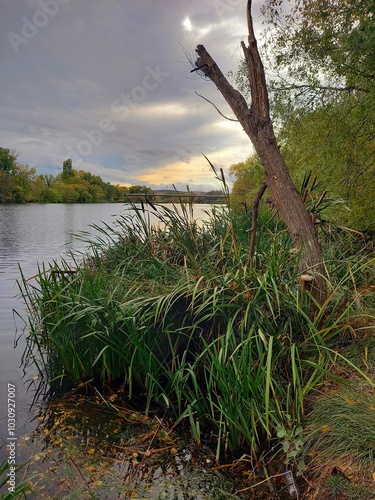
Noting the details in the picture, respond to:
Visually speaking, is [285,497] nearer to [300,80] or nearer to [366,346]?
[366,346]

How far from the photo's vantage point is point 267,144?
419cm

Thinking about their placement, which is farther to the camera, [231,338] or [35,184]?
[35,184]

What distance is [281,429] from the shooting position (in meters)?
2.66

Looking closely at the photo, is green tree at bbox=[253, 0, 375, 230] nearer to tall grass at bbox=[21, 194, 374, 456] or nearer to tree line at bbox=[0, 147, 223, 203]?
tall grass at bbox=[21, 194, 374, 456]

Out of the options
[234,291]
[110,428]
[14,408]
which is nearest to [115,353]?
[110,428]

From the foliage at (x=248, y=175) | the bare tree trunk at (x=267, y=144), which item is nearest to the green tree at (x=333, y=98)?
the bare tree trunk at (x=267, y=144)

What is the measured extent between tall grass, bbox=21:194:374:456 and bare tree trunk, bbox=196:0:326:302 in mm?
224

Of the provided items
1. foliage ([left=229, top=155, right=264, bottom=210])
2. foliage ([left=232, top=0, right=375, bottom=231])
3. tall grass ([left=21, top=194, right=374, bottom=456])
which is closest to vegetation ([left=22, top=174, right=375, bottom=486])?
tall grass ([left=21, top=194, right=374, bottom=456])

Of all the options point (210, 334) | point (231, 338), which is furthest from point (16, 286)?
point (231, 338)

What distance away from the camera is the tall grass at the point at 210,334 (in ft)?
9.36

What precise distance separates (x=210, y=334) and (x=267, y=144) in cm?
203

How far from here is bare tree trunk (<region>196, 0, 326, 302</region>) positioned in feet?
13.2

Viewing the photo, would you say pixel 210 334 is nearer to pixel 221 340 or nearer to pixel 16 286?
pixel 221 340

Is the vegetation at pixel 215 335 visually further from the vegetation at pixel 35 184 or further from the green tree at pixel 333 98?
the vegetation at pixel 35 184
